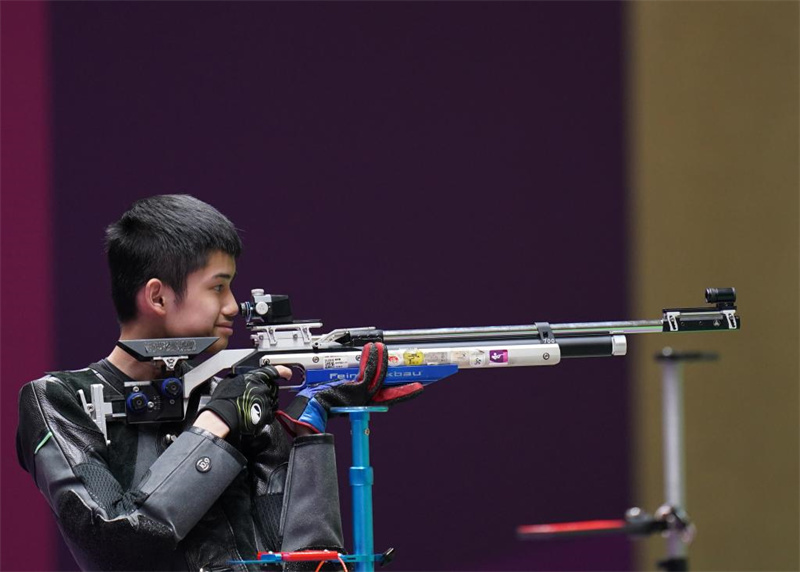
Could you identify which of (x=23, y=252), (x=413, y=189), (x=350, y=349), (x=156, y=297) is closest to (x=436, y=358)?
(x=350, y=349)

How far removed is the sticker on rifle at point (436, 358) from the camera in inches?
89.7

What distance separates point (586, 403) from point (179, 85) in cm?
226

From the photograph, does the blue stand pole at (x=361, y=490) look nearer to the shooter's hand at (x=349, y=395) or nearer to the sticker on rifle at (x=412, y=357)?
the shooter's hand at (x=349, y=395)

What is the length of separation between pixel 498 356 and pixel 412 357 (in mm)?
206

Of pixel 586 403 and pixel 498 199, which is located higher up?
pixel 498 199

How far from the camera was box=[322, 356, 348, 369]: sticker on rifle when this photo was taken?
2.25m

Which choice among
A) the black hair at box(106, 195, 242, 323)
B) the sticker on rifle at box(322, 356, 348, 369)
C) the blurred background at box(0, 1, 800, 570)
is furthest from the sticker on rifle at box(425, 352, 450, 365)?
the blurred background at box(0, 1, 800, 570)

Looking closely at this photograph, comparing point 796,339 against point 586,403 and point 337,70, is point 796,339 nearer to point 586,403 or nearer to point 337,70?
point 586,403

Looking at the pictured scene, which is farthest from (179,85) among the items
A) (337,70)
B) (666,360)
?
(666,360)

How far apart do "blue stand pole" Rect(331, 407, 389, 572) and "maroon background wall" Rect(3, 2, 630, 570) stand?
1.32m

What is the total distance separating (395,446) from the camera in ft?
13.2

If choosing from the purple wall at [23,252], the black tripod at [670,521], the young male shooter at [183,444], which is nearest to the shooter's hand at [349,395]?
the young male shooter at [183,444]

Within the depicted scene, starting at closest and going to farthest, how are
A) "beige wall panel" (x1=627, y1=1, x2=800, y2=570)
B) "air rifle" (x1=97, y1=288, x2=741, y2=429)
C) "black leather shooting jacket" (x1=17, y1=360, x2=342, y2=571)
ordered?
"black leather shooting jacket" (x1=17, y1=360, x2=342, y2=571)
"air rifle" (x1=97, y1=288, x2=741, y2=429)
"beige wall panel" (x1=627, y1=1, x2=800, y2=570)

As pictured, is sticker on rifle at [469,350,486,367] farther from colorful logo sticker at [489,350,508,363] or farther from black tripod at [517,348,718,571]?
black tripod at [517,348,718,571]
